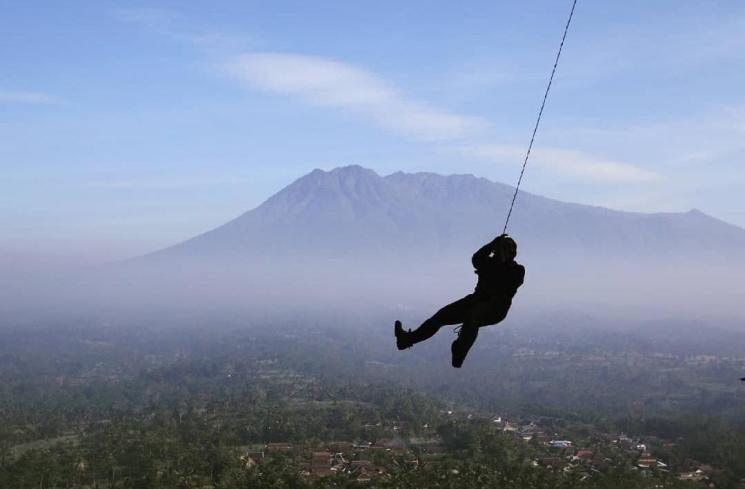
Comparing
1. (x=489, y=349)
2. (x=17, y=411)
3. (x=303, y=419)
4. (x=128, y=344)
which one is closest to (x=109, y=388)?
(x=17, y=411)

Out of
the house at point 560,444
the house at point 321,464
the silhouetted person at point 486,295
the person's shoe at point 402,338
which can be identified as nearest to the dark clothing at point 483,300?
the silhouetted person at point 486,295

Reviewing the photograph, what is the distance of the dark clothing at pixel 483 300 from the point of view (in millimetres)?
6461

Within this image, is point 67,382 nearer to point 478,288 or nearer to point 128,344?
point 128,344

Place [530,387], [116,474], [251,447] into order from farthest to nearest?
[530,387], [251,447], [116,474]

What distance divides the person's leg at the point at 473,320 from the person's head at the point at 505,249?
0.45 metres

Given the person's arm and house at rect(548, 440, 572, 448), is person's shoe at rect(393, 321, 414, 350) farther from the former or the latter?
house at rect(548, 440, 572, 448)

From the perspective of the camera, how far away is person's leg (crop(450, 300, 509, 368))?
6.49 metres

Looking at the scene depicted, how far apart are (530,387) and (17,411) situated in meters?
77.4

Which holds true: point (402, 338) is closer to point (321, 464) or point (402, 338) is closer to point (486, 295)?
point (486, 295)

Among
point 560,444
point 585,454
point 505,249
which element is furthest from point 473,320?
point 560,444

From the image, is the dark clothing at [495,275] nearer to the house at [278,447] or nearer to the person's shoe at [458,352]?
the person's shoe at [458,352]

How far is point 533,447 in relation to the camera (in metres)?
57.1

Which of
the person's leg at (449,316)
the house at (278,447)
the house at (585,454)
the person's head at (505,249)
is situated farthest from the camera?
the house at (585,454)

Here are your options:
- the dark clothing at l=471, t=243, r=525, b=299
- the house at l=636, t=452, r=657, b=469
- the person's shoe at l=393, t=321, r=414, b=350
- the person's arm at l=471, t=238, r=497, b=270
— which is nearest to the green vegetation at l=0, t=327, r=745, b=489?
the house at l=636, t=452, r=657, b=469
